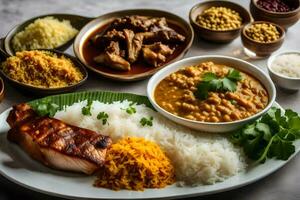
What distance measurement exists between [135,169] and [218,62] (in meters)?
1.22

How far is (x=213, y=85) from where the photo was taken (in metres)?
3.89

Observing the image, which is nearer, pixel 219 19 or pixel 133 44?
pixel 133 44

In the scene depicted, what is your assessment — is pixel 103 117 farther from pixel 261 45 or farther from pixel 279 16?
pixel 279 16

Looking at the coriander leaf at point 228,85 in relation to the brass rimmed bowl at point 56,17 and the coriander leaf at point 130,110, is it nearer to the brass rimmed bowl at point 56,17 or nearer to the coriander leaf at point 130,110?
the coriander leaf at point 130,110

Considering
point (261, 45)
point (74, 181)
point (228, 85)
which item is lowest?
point (74, 181)

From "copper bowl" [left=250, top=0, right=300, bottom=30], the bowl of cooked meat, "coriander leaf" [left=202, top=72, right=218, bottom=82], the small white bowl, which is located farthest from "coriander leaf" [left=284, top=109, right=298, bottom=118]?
"copper bowl" [left=250, top=0, right=300, bottom=30]

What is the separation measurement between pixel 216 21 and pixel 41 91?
1576mm

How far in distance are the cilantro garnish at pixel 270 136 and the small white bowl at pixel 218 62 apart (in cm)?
→ 6

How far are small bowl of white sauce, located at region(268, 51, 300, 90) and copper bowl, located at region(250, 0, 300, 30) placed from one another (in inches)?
19.6

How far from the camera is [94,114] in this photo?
3895 mm

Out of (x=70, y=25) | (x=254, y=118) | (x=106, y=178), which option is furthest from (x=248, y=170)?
(x=70, y=25)

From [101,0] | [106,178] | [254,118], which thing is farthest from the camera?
[101,0]

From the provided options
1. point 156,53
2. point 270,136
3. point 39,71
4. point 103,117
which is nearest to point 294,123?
point 270,136

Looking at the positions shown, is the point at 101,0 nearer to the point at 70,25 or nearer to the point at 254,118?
the point at 70,25
